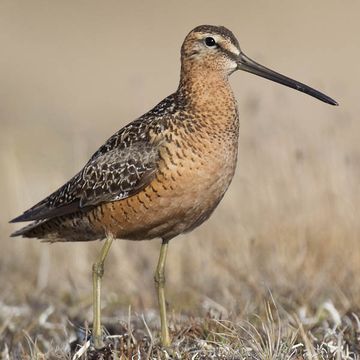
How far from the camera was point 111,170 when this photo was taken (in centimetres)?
629

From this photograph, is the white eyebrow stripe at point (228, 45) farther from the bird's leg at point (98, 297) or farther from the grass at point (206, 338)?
the grass at point (206, 338)

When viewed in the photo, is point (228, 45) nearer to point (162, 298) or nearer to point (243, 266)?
point (162, 298)

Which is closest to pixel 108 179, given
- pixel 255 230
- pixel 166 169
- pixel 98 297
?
pixel 166 169

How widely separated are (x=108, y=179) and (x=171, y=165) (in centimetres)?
53

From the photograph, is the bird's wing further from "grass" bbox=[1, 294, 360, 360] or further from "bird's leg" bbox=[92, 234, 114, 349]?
"grass" bbox=[1, 294, 360, 360]

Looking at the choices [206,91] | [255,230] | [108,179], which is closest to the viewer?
[206,91]

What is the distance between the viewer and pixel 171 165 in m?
5.88

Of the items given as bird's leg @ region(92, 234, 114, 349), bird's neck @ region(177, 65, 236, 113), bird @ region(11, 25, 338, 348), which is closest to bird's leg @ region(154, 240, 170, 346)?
bird @ region(11, 25, 338, 348)

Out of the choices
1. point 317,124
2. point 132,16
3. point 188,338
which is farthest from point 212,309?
point 132,16

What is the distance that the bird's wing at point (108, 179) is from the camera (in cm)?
604

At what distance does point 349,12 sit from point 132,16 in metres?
7.36

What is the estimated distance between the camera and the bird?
19.3 ft

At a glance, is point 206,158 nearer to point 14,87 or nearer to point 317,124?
point 317,124

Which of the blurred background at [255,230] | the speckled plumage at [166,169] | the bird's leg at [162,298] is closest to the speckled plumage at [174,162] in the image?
the speckled plumage at [166,169]
